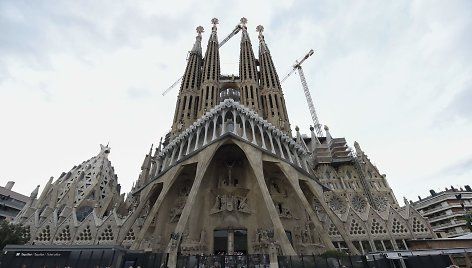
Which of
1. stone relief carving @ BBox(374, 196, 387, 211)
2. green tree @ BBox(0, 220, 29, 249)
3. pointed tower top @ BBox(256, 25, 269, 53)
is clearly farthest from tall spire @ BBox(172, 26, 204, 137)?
stone relief carving @ BBox(374, 196, 387, 211)

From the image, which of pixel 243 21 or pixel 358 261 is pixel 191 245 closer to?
pixel 358 261

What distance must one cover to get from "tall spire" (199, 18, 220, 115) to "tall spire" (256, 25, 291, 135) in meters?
9.41

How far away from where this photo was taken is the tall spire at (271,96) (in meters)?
39.0

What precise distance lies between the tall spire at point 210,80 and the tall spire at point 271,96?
941 centimetres

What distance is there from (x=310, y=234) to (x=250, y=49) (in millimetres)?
40380

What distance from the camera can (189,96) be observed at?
139ft

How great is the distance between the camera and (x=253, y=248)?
77.0 feet

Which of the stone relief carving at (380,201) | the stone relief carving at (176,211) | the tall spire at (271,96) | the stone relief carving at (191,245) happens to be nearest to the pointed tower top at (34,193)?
the stone relief carving at (176,211)

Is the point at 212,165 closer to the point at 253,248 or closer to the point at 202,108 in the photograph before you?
the point at 253,248

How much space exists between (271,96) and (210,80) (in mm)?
12122

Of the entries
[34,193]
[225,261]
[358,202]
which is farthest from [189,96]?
[358,202]

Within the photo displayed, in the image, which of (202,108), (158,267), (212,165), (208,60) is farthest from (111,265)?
(208,60)

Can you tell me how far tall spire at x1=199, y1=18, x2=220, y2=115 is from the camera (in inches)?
1576

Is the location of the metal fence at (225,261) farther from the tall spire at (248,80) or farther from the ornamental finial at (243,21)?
the ornamental finial at (243,21)
